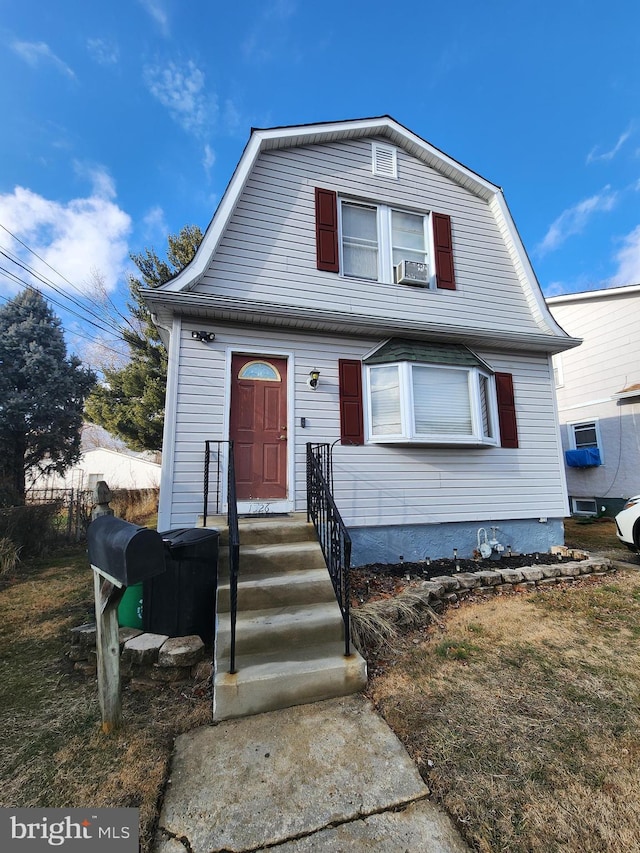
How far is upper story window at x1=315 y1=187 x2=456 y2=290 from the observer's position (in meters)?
5.91

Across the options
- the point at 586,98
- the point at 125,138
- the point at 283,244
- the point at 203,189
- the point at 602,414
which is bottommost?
the point at 602,414

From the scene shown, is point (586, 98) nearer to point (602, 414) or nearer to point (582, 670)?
point (602, 414)

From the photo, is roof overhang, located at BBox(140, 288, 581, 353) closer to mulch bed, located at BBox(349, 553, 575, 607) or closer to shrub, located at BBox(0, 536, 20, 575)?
mulch bed, located at BBox(349, 553, 575, 607)

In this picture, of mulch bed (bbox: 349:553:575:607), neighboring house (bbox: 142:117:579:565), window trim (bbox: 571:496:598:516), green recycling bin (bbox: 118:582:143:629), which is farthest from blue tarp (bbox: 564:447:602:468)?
green recycling bin (bbox: 118:582:143:629)

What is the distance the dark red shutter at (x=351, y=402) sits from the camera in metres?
5.53

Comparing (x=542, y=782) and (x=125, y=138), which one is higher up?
(x=125, y=138)

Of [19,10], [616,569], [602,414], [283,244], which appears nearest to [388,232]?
[283,244]

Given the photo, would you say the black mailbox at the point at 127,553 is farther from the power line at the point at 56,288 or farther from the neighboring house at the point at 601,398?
the neighboring house at the point at 601,398

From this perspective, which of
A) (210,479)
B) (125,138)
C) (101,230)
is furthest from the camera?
(101,230)

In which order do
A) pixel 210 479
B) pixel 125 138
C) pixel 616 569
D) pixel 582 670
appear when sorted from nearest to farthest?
pixel 582 670
pixel 210 479
pixel 616 569
pixel 125 138

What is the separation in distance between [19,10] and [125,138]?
484 cm

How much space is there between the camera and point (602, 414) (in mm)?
10562

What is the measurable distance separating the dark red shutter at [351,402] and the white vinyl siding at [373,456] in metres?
0.09

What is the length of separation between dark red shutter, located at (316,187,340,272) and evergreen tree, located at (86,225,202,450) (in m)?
8.00
